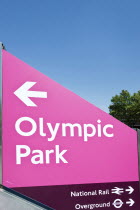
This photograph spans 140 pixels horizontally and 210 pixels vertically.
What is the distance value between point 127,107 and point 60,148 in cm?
5062

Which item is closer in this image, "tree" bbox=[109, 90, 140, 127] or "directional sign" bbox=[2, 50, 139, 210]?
"directional sign" bbox=[2, 50, 139, 210]

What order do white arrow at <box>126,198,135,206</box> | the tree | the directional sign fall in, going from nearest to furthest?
1. the directional sign
2. white arrow at <box>126,198,135,206</box>
3. the tree

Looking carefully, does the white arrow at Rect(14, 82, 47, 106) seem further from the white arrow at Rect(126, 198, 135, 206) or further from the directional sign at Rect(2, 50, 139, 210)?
the white arrow at Rect(126, 198, 135, 206)

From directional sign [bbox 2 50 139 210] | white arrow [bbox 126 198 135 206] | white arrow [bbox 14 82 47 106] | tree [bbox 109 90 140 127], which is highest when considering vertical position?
tree [bbox 109 90 140 127]

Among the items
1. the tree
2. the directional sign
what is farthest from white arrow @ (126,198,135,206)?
the tree

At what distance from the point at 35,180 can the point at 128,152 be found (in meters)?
1.12

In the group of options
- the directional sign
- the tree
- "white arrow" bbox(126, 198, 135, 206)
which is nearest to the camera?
the directional sign

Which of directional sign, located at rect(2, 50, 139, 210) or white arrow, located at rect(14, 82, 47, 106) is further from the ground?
white arrow, located at rect(14, 82, 47, 106)

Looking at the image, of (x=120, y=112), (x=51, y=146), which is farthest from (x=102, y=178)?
(x=120, y=112)

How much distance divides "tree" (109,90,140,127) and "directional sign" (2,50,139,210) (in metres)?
49.9

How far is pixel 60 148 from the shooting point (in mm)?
2564

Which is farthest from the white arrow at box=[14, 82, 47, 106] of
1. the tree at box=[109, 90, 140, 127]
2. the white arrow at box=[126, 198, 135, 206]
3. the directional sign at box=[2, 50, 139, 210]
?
the tree at box=[109, 90, 140, 127]

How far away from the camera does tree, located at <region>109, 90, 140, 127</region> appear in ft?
168

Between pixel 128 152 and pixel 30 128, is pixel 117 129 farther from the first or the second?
pixel 30 128
